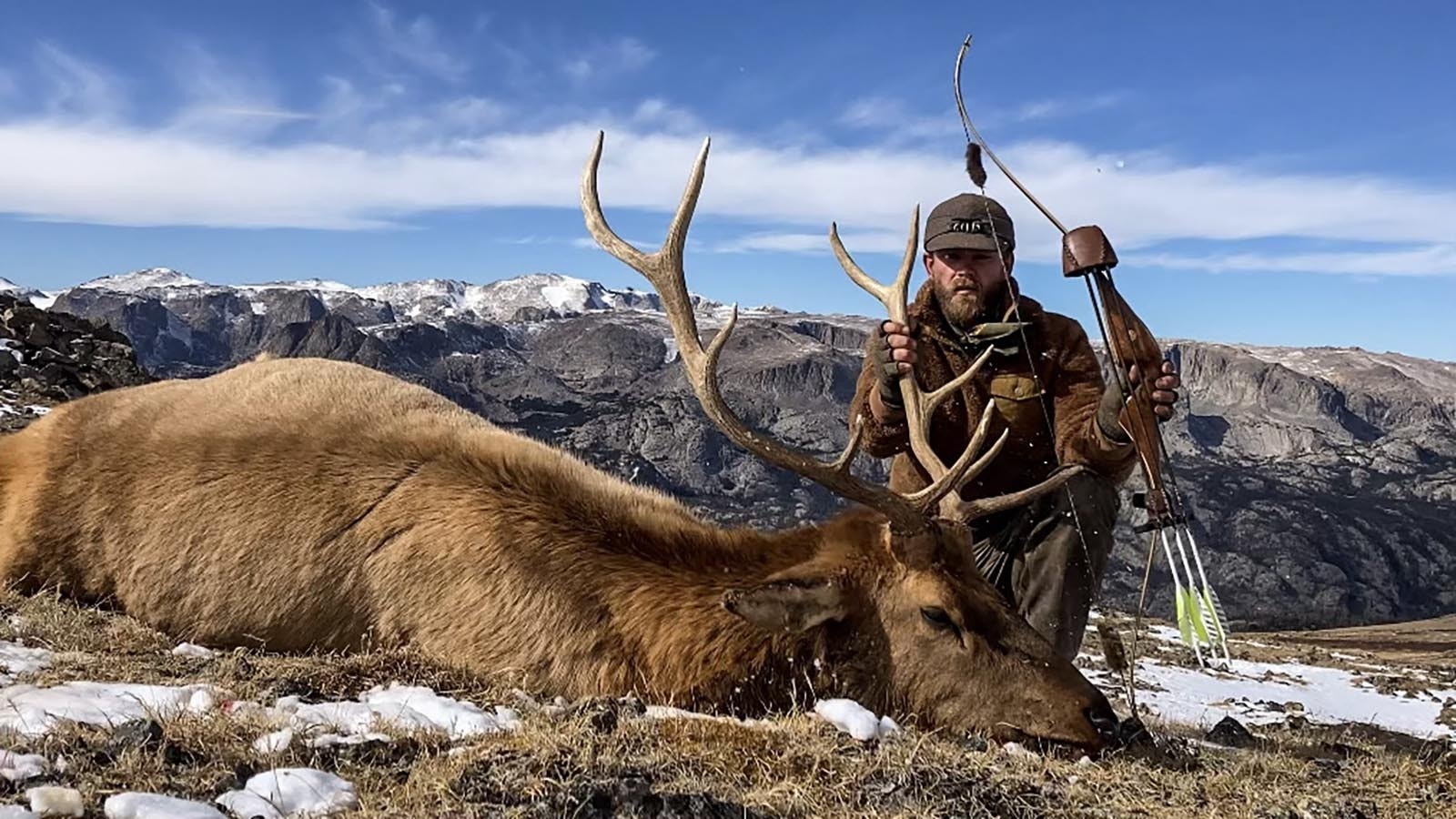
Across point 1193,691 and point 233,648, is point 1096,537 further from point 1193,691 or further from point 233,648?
point 1193,691

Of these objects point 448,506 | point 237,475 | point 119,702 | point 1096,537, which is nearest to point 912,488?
point 1096,537

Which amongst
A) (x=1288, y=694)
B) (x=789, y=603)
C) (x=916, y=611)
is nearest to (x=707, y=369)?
(x=789, y=603)

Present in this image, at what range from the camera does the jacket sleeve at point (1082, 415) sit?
8539mm

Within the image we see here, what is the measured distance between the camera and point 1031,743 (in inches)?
239

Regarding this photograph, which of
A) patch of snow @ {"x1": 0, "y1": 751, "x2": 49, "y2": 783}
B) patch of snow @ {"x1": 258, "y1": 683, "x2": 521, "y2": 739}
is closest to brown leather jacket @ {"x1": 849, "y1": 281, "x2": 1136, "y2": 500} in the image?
patch of snow @ {"x1": 258, "y1": 683, "x2": 521, "y2": 739}

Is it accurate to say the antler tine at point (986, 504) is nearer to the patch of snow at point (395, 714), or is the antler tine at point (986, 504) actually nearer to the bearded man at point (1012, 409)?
the bearded man at point (1012, 409)

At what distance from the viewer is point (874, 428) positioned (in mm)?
8906

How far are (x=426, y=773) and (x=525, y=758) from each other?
392 mm

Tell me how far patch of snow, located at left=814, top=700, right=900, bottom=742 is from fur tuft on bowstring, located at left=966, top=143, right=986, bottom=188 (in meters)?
4.77

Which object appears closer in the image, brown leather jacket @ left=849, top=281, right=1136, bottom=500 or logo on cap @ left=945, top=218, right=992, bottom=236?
brown leather jacket @ left=849, top=281, right=1136, bottom=500

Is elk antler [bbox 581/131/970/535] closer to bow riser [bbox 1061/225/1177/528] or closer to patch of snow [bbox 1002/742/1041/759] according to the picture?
patch of snow [bbox 1002/742/1041/759]

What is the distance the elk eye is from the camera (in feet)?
21.3

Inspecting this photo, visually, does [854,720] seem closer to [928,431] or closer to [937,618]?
[937,618]

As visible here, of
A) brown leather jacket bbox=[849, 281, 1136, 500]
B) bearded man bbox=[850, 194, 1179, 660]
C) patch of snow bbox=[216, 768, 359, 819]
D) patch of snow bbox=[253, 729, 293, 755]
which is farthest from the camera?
brown leather jacket bbox=[849, 281, 1136, 500]
